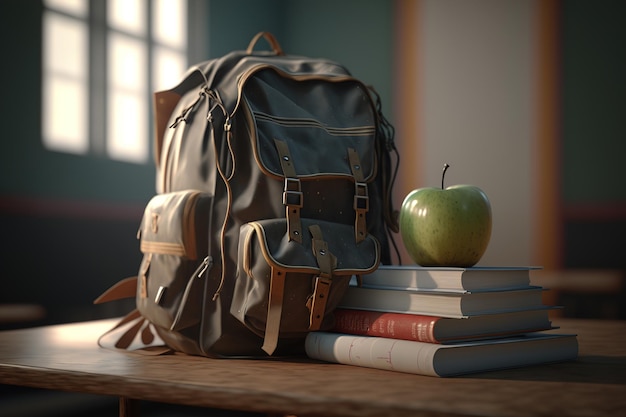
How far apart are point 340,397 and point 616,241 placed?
4898 mm

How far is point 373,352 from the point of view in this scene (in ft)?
2.81

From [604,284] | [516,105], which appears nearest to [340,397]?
[604,284]

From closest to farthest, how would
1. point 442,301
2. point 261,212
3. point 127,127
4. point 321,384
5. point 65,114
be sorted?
point 321,384 < point 442,301 < point 261,212 < point 65,114 < point 127,127

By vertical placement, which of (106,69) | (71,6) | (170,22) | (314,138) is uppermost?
(170,22)

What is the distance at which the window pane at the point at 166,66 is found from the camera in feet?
15.8

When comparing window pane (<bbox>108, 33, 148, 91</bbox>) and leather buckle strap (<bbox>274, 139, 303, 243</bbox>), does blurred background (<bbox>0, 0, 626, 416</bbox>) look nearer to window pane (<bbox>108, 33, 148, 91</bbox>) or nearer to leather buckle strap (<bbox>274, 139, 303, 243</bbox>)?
window pane (<bbox>108, 33, 148, 91</bbox>)

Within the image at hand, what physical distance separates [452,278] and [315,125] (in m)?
0.30

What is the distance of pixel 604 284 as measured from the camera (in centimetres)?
427

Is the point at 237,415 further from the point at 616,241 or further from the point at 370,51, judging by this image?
the point at 370,51

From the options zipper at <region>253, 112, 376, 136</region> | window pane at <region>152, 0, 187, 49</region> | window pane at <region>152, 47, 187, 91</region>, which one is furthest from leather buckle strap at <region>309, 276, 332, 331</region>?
window pane at <region>152, 0, 187, 49</region>

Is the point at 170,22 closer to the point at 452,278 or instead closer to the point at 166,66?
the point at 166,66

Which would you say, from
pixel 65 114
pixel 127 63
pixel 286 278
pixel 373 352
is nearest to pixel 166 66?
pixel 127 63

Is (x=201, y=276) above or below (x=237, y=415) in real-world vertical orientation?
above

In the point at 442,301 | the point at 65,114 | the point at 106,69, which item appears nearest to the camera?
the point at 442,301
